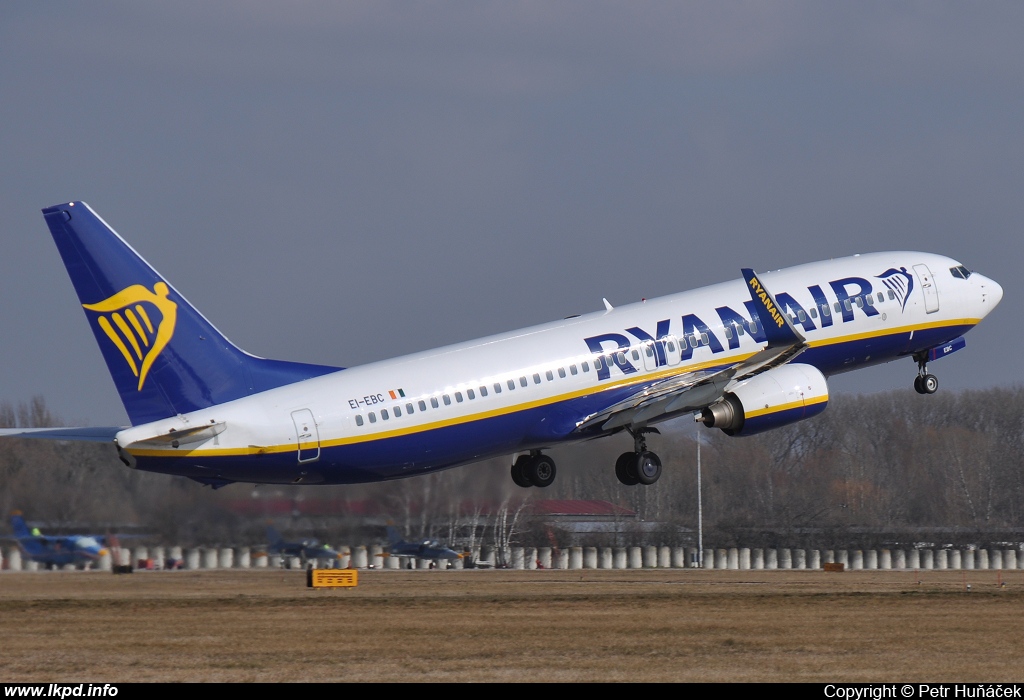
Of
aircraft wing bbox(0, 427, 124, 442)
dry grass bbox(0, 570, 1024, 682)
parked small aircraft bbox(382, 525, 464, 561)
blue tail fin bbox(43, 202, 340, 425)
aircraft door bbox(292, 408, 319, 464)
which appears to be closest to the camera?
dry grass bbox(0, 570, 1024, 682)

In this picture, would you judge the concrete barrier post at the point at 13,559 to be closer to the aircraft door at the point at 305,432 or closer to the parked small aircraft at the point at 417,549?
the parked small aircraft at the point at 417,549

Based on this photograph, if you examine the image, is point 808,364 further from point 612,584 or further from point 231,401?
point 231,401

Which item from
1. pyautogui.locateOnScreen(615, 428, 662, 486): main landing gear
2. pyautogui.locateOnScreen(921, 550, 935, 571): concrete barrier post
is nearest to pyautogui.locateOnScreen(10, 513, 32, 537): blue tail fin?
pyautogui.locateOnScreen(615, 428, 662, 486): main landing gear

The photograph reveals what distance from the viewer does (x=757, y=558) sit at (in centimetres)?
7475

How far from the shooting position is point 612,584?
50.7 m

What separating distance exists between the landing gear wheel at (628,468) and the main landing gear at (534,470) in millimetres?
2258

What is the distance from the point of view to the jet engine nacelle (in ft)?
147

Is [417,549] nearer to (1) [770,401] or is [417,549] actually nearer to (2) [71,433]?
(1) [770,401]

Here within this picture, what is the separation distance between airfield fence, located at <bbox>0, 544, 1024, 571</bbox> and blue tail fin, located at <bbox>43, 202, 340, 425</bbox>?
8.71 meters

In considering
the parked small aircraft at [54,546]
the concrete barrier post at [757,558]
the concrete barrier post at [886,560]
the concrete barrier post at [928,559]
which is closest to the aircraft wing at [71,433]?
the parked small aircraft at [54,546]

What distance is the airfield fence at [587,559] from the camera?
46.0 m

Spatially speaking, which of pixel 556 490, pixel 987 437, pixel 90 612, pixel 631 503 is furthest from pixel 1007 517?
pixel 90 612

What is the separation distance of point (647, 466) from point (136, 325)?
17465mm

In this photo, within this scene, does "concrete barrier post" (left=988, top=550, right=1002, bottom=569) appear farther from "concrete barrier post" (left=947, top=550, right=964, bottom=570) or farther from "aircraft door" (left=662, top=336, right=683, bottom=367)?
"aircraft door" (left=662, top=336, right=683, bottom=367)
